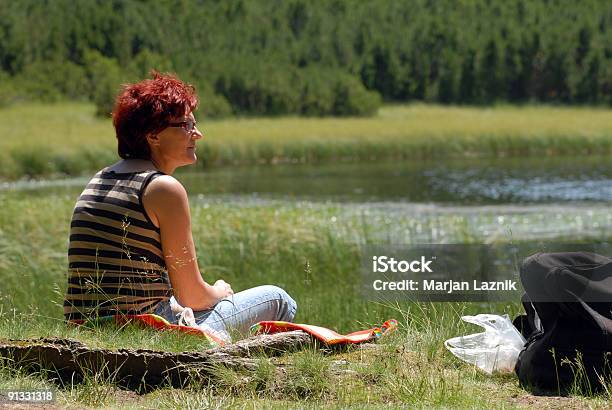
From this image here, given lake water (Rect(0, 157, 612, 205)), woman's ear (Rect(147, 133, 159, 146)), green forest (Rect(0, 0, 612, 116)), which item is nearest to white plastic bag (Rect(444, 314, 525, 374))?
woman's ear (Rect(147, 133, 159, 146))

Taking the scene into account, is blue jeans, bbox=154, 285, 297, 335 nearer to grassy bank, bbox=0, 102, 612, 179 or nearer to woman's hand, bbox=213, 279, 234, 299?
woman's hand, bbox=213, 279, 234, 299

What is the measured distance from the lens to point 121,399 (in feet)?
14.5

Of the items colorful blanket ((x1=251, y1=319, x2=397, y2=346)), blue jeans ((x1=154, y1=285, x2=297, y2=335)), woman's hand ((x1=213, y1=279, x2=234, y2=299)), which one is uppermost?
woman's hand ((x1=213, y1=279, x2=234, y2=299))

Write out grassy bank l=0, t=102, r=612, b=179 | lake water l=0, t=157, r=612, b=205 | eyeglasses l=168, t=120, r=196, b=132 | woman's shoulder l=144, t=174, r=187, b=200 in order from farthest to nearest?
grassy bank l=0, t=102, r=612, b=179 < lake water l=0, t=157, r=612, b=205 < eyeglasses l=168, t=120, r=196, b=132 < woman's shoulder l=144, t=174, r=187, b=200

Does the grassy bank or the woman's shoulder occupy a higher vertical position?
the woman's shoulder

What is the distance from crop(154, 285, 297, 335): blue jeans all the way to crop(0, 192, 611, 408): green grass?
0.57ft

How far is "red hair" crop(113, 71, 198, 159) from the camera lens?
16.3 feet

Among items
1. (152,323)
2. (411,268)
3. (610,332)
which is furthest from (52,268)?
(610,332)

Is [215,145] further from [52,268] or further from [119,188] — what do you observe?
[119,188]

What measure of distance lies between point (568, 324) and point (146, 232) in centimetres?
183

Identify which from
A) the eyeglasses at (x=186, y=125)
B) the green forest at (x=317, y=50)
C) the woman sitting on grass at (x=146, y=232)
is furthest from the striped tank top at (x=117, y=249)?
the green forest at (x=317, y=50)

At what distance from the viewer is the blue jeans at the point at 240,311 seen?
5.05 meters

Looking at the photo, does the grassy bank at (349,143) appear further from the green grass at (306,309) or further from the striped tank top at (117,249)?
the striped tank top at (117,249)

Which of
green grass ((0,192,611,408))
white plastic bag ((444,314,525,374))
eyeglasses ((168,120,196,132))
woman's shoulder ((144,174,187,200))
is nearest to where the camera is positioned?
green grass ((0,192,611,408))
